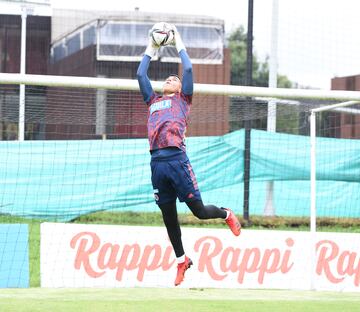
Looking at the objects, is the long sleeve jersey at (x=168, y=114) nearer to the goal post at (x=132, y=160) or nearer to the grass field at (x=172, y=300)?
the grass field at (x=172, y=300)

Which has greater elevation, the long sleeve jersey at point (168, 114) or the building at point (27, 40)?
the building at point (27, 40)

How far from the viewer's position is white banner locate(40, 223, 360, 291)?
479 inches

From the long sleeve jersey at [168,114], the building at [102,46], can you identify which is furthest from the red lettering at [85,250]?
the building at [102,46]

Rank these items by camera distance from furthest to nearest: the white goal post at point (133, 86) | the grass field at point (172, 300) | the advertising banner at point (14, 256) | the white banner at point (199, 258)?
the white banner at point (199, 258)
the advertising banner at point (14, 256)
the white goal post at point (133, 86)
the grass field at point (172, 300)

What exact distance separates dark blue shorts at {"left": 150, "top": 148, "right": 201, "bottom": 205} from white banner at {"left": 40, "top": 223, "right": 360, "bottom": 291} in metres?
3.91

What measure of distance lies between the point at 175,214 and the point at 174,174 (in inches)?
22.8

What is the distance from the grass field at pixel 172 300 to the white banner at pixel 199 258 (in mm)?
637

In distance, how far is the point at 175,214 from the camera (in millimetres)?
8852

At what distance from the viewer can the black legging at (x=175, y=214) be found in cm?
863

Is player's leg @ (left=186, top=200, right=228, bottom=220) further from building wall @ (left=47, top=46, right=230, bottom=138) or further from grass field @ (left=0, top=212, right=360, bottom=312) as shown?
building wall @ (left=47, top=46, right=230, bottom=138)

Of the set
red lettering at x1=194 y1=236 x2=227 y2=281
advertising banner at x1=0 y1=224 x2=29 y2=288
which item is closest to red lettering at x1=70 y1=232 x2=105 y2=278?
advertising banner at x1=0 y1=224 x2=29 y2=288

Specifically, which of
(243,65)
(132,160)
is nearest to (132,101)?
(132,160)

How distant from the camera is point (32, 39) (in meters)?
25.5

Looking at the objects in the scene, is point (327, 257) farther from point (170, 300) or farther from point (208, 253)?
point (170, 300)
